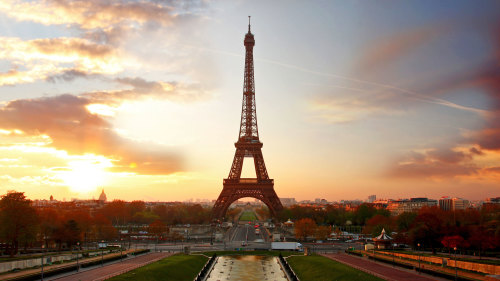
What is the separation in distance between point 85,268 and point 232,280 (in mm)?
17116

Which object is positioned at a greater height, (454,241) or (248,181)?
(248,181)

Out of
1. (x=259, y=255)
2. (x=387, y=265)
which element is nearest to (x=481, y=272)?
(x=387, y=265)

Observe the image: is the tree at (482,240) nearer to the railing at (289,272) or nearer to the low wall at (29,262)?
the railing at (289,272)

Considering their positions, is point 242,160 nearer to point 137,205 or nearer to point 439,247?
point 439,247

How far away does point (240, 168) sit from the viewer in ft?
365

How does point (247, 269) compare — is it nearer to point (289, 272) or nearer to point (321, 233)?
point (289, 272)

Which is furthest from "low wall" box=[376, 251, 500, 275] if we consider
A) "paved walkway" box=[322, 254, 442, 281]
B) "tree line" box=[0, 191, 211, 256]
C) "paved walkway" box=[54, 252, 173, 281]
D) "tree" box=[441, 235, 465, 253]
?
"tree line" box=[0, 191, 211, 256]

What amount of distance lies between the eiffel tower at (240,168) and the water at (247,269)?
139 feet

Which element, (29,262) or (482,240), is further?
(482,240)

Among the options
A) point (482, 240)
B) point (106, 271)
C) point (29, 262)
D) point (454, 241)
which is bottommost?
point (106, 271)

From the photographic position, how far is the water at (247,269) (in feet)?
158

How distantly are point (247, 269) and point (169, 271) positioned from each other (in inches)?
412

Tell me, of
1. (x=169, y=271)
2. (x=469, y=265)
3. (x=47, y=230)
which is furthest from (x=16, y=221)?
(x=469, y=265)

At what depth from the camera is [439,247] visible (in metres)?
66.8
